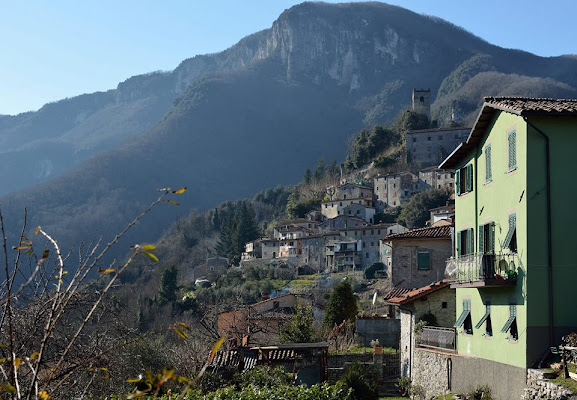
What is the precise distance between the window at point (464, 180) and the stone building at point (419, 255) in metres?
9.76

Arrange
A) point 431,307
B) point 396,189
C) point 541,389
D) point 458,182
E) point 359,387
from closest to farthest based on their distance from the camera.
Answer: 1. point 541,389
2. point 359,387
3. point 458,182
4. point 431,307
5. point 396,189

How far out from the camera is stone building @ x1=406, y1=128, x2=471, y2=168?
121m

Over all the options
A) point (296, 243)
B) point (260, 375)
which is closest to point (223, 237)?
point (296, 243)

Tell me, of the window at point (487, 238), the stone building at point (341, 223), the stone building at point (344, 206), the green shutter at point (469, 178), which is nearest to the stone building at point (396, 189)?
the stone building at point (344, 206)

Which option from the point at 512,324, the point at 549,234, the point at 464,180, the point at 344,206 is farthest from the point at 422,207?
the point at 549,234

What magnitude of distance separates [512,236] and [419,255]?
18181 millimetres

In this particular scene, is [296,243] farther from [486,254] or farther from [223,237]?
[486,254]

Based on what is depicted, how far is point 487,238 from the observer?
910 inches

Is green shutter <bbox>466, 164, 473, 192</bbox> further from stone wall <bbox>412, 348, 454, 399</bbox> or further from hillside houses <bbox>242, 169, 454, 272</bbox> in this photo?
hillside houses <bbox>242, 169, 454, 272</bbox>

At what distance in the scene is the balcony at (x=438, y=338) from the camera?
84.9ft

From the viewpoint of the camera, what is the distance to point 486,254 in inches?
820

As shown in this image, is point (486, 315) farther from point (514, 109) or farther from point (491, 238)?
point (514, 109)

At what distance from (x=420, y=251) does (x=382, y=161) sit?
3558 inches

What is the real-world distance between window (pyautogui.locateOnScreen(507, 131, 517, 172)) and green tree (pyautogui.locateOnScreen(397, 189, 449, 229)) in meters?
83.9
